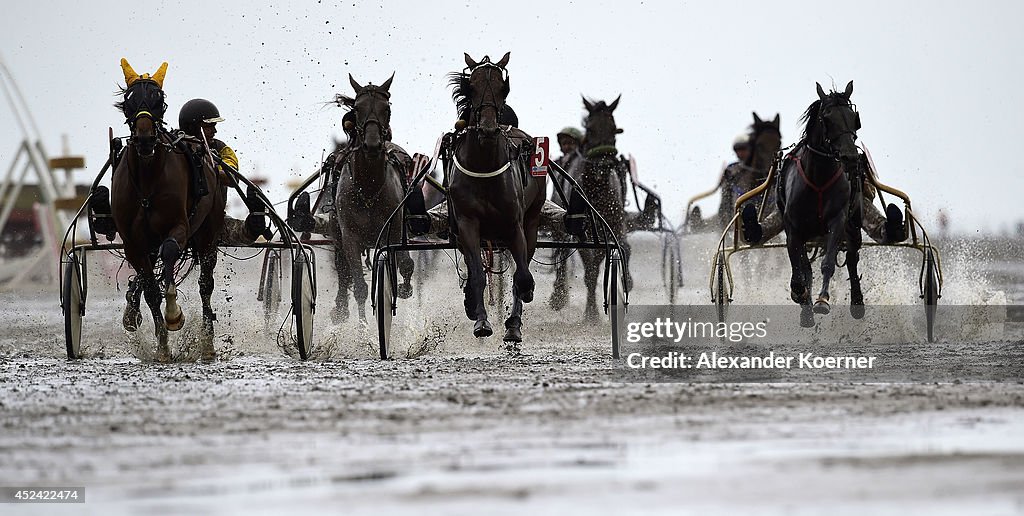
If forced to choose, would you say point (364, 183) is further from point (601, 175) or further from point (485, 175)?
point (601, 175)

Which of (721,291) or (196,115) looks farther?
(721,291)

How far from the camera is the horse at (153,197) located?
37.3ft

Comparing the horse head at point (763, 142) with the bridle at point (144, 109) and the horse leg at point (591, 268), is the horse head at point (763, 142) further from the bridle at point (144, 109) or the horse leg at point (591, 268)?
the bridle at point (144, 109)

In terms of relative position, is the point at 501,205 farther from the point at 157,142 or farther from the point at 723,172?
the point at 723,172

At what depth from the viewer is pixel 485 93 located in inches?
457

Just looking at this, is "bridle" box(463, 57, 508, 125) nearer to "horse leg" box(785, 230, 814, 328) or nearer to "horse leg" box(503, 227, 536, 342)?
"horse leg" box(503, 227, 536, 342)

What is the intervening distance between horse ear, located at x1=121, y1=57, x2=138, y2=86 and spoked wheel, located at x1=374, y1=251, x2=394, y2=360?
2.23 metres

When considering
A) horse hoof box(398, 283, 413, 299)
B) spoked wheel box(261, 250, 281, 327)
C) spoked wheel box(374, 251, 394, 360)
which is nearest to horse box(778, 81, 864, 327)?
horse hoof box(398, 283, 413, 299)

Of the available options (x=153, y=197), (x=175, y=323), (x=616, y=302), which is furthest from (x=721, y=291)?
(x=153, y=197)

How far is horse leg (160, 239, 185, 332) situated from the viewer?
11297 mm

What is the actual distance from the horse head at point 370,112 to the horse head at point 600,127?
4408 mm

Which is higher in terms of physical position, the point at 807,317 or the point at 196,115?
the point at 196,115

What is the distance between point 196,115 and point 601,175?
5.89 meters

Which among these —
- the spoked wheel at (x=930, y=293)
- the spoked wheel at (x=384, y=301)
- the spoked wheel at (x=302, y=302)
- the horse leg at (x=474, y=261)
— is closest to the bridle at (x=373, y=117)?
the spoked wheel at (x=302, y=302)
